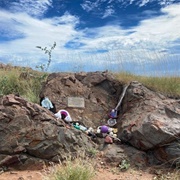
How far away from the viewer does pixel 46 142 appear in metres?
5.05

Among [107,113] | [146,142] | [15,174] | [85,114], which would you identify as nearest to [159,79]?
[107,113]

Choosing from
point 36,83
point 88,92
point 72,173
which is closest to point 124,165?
point 72,173

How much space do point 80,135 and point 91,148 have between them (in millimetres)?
303

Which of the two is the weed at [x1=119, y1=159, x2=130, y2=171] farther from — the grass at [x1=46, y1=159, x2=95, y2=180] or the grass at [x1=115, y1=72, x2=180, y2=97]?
the grass at [x1=115, y1=72, x2=180, y2=97]

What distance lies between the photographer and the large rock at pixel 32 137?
4.95m

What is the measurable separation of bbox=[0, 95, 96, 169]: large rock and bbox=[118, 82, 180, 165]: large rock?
38.4 inches

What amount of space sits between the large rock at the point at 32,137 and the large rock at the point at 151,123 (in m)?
0.98

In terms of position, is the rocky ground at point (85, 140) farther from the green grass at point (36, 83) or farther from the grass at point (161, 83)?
the green grass at point (36, 83)

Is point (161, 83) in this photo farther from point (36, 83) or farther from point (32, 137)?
point (32, 137)

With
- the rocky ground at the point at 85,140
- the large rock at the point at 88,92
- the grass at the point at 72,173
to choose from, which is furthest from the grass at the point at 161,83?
the grass at the point at 72,173

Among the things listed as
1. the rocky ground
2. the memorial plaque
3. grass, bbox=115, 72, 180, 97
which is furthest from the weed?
grass, bbox=115, 72, 180, 97

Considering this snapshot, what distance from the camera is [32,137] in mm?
5043

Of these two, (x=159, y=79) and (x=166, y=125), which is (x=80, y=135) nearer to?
(x=166, y=125)

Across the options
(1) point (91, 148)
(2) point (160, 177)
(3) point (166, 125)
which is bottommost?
(2) point (160, 177)
